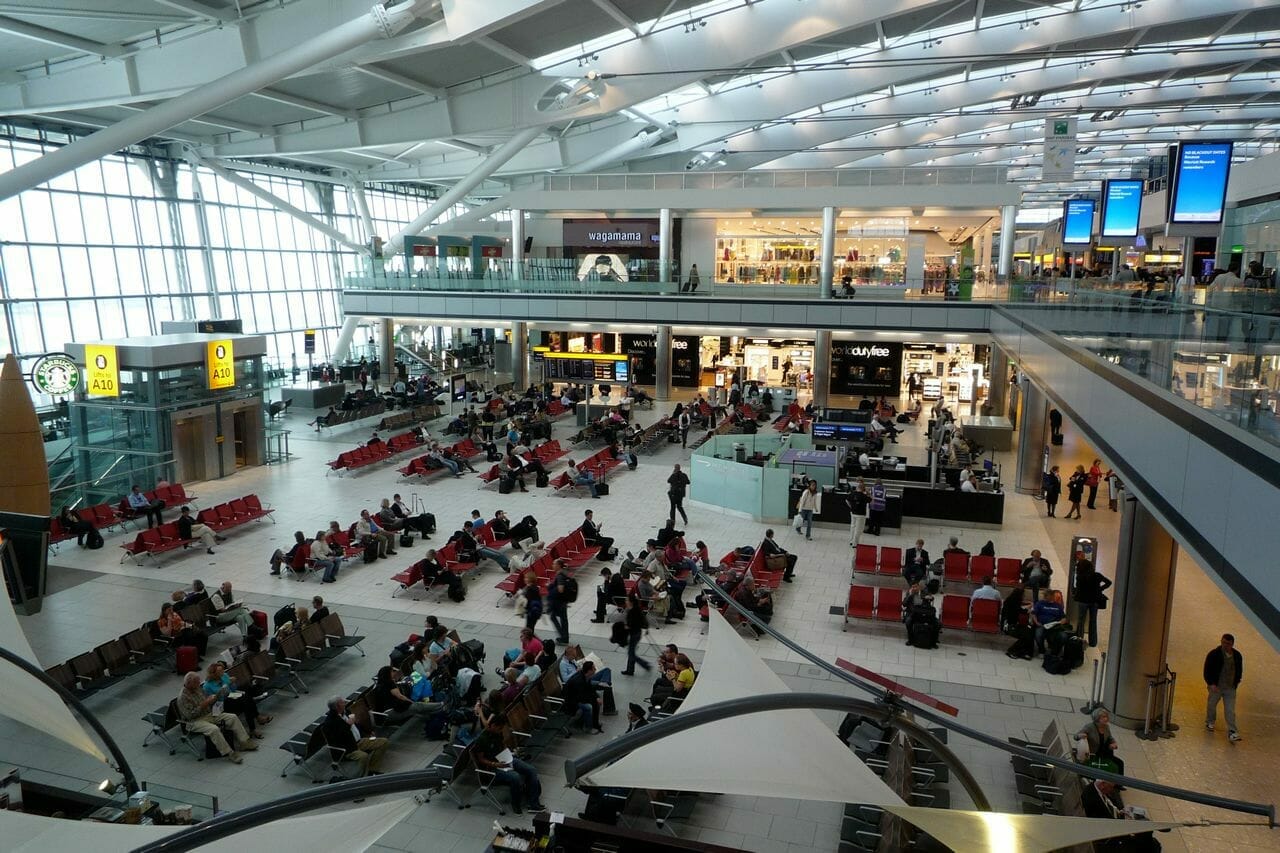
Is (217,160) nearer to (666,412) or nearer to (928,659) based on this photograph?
(666,412)

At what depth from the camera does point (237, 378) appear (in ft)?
82.1

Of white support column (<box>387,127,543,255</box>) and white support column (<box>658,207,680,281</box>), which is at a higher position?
white support column (<box>387,127,543,255</box>)

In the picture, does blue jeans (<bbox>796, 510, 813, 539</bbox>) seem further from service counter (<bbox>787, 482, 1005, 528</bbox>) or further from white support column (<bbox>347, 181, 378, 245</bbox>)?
white support column (<bbox>347, 181, 378, 245</bbox>)

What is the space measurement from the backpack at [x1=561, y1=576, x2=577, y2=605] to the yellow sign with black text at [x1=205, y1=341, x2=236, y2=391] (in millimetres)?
14039

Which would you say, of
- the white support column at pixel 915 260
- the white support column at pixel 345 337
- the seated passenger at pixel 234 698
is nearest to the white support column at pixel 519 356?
the white support column at pixel 345 337

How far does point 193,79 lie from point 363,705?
18.6 m

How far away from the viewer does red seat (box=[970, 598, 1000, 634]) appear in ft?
45.2

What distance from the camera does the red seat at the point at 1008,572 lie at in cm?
1533

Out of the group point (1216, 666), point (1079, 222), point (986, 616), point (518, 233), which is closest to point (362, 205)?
point (518, 233)

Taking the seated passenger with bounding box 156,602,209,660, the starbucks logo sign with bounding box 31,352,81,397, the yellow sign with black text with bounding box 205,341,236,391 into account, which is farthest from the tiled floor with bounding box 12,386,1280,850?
the starbucks logo sign with bounding box 31,352,81,397

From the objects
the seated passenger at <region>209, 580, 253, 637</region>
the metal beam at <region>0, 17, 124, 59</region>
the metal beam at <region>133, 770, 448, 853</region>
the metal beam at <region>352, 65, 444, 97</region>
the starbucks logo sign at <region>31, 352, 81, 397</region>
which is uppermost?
the metal beam at <region>0, 17, 124, 59</region>

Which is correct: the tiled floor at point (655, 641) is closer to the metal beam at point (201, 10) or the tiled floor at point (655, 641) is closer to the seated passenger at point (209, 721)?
the seated passenger at point (209, 721)

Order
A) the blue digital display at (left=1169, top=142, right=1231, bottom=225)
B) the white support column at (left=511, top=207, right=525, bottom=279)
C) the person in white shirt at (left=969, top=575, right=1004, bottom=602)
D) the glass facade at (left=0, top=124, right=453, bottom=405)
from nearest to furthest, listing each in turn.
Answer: the person in white shirt at (left=969, top=575, right=1004, bottom=602), the blue digital display at (left=1169, top=142, right=1231, bottom=225), the glass facade at (left=0, top=124, right=453, bottom=405), the white support column at (left=511, top=207, right=525, bottom=279)

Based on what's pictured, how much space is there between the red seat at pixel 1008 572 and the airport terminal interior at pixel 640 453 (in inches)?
3.4
